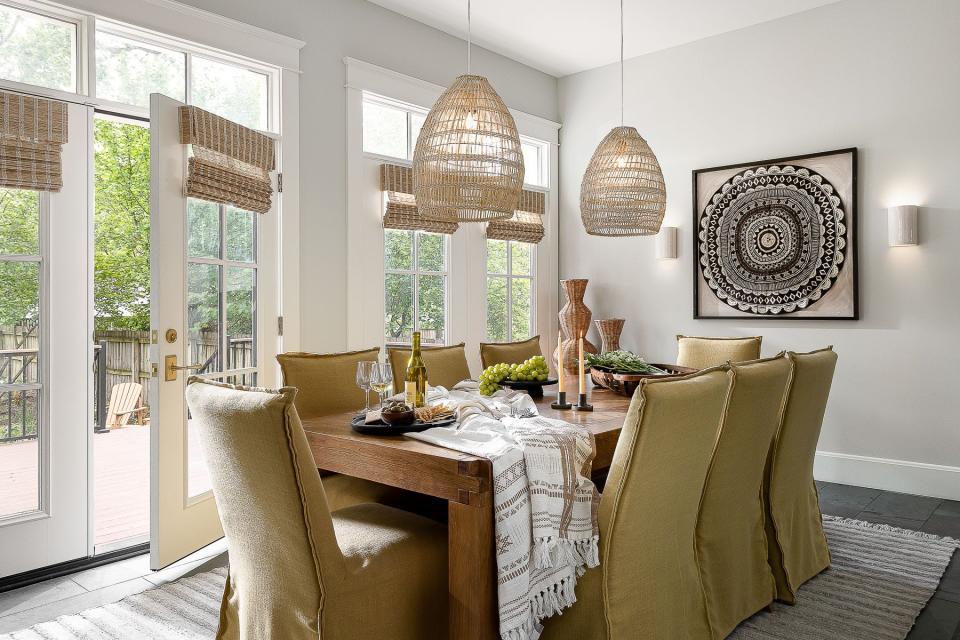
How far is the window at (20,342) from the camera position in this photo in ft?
9.41

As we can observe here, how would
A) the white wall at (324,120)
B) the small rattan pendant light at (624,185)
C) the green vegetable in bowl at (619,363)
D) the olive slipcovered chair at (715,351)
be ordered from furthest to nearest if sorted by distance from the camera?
the white wall at (324,120)
the olive slipcovered chair at (715,351)
the small rattan pendant light at (624,185)
the green vegetable in bowl at (619,363)

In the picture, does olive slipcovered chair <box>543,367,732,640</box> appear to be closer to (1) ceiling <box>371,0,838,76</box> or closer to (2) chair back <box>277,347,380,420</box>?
(2) chair back <box>277,347,380,420</box>

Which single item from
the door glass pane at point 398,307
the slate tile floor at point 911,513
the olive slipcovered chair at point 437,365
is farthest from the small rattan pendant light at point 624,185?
the slate tile floor at point 911,513

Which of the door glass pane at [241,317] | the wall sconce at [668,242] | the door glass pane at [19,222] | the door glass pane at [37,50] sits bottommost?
the door glass pane at [241,317]

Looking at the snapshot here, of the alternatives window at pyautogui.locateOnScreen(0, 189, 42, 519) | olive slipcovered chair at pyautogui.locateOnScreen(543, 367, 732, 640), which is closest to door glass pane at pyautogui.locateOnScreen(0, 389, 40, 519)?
window at pyautogui.locateOnScreen(0, 189, 42, 519)

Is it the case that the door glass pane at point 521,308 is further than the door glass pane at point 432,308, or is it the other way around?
the door glass pane at point 521,308

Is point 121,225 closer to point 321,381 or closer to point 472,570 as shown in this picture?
point 321,381

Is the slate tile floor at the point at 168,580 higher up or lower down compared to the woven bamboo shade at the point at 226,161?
lower down

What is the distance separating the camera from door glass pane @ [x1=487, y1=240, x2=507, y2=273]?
530 centimetres

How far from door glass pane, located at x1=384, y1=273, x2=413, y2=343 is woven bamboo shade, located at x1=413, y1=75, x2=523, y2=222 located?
6.09 ft

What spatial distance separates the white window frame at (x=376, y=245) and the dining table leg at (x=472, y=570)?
8.11ft

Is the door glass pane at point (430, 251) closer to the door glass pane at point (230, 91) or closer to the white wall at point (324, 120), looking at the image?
the white wall at point (324, 120)

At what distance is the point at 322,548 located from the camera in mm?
1706

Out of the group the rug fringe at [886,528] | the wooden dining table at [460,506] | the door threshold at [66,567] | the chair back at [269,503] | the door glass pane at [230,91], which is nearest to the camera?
the chair back at [269,503]
